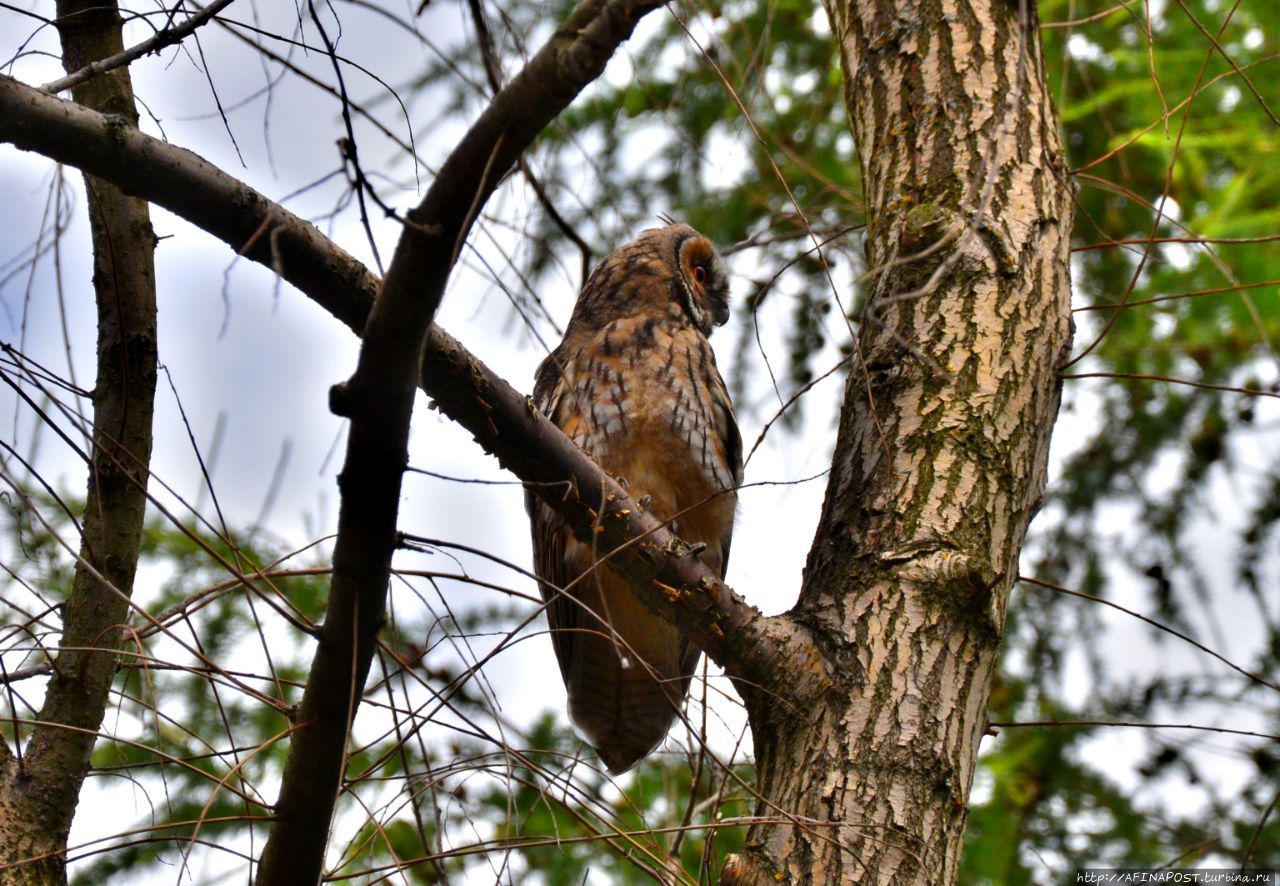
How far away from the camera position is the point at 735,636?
191 cm

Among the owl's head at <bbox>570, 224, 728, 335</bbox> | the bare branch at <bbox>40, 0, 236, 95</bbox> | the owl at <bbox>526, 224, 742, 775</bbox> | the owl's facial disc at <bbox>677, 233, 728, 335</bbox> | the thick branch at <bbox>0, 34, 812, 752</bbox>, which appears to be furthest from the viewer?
the owl's facial disc at <bbox>677, 233, 728, 335</bbox>

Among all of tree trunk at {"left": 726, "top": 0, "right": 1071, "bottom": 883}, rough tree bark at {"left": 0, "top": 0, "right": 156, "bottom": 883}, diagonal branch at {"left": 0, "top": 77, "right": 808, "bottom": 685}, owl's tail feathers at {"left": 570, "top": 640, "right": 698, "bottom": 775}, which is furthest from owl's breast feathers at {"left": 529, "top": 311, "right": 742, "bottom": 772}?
rough tree bark at {"left": 0, "top": 0, "right": 156, "bottom": 883}

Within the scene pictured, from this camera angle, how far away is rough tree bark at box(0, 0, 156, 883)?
1.70 metres

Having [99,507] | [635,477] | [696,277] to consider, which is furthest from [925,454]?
[696,277]

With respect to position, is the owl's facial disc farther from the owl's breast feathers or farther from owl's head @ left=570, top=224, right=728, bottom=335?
the owl's breast feathers

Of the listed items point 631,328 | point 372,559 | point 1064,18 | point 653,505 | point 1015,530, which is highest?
point 1064,18

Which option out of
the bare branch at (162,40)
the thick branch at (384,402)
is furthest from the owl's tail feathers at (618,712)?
the bare branch at (162,40)

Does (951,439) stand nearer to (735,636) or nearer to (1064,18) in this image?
(735,636)

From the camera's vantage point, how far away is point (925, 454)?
6.52 ft

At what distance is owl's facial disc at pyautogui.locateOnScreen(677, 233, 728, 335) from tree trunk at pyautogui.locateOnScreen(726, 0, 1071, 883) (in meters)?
0.89

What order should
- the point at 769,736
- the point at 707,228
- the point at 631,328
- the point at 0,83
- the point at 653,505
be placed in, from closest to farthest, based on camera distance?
the point at 0,83 → the point at 769,736 → the point at 653,505 → the point at 631,328 → the point at 707,228

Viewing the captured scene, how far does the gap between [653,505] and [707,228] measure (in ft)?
5.49

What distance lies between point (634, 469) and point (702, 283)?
80 cm

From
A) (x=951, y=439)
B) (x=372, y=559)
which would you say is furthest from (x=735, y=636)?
(x=372, y=559)
